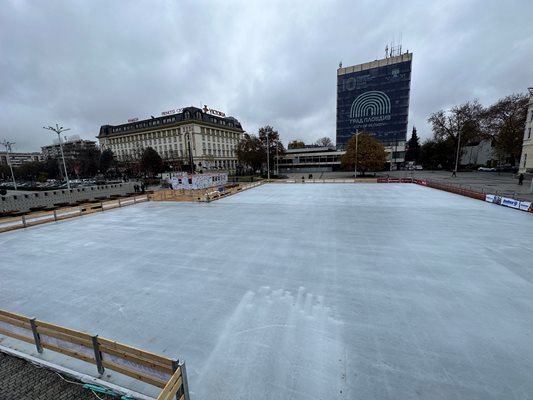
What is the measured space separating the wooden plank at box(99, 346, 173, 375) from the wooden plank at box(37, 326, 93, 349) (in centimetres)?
25

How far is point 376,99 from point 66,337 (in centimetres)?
9264

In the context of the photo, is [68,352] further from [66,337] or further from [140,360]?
[140,360]

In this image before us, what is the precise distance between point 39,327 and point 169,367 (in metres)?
2.95

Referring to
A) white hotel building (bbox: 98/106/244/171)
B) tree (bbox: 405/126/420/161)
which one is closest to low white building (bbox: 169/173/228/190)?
white hotel building (bbox: 98/106/244/171)

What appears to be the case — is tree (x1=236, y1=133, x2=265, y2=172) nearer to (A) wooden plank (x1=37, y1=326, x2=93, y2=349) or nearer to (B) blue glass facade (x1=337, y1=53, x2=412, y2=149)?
(B) blue glass facade (x1=337, y1=53, x2=412, y2=149)

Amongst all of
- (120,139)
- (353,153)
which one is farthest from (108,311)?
(120,139)

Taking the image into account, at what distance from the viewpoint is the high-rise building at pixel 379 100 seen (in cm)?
7457

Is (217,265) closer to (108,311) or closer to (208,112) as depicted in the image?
(108,311)

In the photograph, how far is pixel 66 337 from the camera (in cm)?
382

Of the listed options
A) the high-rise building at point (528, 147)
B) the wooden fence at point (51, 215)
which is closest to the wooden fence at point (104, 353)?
the wooden fence at point (51, 215)

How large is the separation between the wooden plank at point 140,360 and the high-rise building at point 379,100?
79.8 metres

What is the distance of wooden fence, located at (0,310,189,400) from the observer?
2.94m

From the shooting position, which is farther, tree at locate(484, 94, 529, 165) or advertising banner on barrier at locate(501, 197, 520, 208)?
tree at locate(484, 94, 529, 165)

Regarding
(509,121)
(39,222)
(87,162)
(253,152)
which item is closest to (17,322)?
(39,222)
